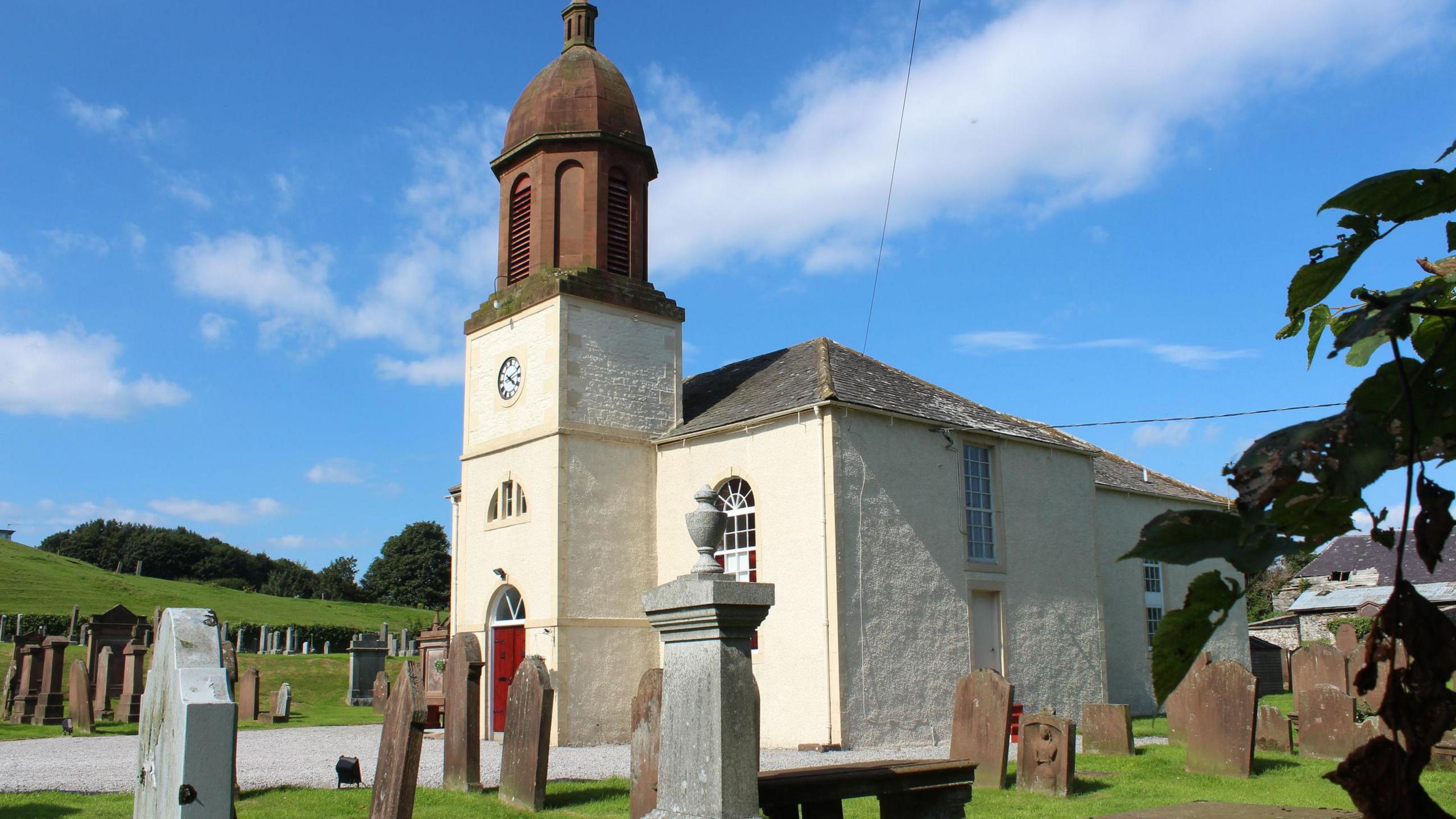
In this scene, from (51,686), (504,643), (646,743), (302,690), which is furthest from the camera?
(302,690)

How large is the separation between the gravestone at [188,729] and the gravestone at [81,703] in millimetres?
19483

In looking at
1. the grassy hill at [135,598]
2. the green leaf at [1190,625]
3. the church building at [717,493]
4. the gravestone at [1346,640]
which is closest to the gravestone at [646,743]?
the church building at [717,493]

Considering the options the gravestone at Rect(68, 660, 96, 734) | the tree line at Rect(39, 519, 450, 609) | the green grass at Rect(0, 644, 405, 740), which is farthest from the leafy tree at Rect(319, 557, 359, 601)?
the gravestone at Rect(68, 660, 96, 734)

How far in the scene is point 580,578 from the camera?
20.2 m

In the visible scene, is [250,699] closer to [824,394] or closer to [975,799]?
[824,394]

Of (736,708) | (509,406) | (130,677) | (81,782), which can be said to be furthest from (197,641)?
(130,677)

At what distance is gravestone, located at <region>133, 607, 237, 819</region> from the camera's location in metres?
4.79

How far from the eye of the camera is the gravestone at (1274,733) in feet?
52.2

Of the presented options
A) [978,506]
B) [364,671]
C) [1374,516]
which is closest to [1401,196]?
[1374,516]

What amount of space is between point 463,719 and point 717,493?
7399 mm

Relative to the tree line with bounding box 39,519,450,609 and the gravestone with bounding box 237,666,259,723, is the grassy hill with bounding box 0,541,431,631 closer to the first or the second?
the tree line with bounding box 39,519,450,609

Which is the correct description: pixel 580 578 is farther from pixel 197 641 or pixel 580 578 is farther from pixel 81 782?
pixel 197 641

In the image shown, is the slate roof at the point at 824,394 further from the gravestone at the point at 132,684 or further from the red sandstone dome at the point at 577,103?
the gravestone at the point at 132,684

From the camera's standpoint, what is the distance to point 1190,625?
1.34m
